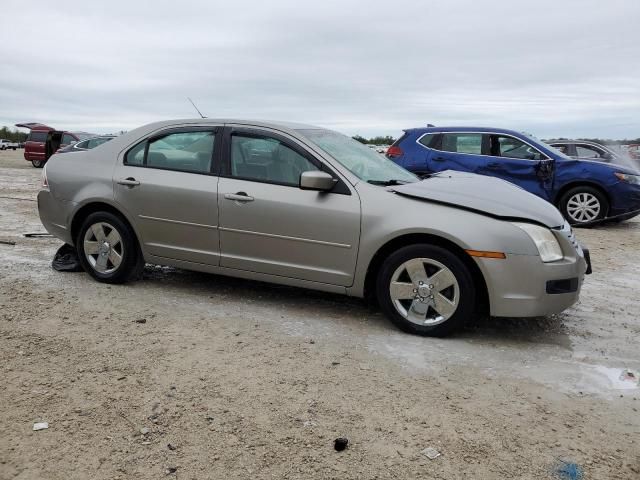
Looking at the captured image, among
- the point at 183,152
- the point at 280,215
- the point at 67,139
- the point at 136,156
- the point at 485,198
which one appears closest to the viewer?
the point at 485,198

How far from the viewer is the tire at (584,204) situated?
991cm

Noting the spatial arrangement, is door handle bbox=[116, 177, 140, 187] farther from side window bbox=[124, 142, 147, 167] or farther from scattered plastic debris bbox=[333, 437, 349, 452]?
scattered plastic debris bbox=[333, 437, 349, 452]

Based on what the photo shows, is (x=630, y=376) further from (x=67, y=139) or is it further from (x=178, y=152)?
(x=67, y=139)

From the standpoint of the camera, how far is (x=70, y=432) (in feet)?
9.52

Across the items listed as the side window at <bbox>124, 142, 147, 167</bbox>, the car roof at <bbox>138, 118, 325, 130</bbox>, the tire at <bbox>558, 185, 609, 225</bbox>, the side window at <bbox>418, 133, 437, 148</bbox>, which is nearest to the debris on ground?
the side window at <bbox>124, 142, 147, 167</bbox>

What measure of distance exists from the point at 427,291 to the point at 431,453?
160 centimetres

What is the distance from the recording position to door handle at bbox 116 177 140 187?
5.29m

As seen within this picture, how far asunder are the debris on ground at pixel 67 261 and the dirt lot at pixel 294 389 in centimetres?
60

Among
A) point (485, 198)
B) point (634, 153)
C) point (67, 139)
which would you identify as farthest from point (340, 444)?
point (67, 139)

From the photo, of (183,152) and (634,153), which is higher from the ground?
(634,153)

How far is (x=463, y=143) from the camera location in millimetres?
10438

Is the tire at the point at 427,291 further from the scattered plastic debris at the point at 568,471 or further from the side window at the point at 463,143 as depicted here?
the side window at the point at 463,143

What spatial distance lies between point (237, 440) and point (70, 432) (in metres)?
0.81

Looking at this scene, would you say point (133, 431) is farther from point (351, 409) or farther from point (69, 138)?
point (69, 138)
